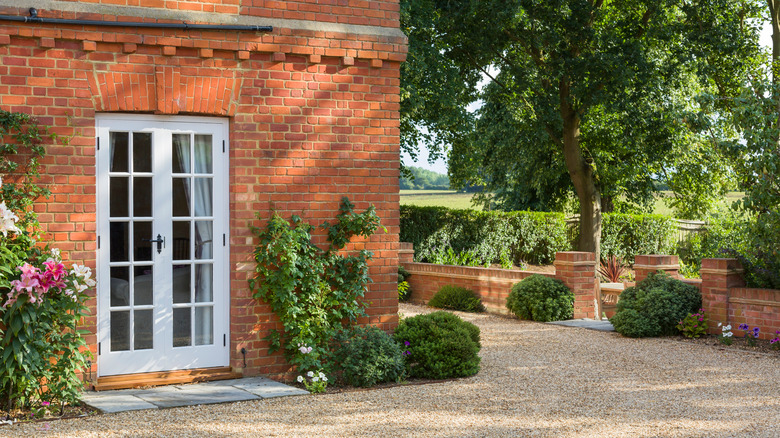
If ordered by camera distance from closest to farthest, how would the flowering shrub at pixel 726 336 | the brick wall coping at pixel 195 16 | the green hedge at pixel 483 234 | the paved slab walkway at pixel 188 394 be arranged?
1. the paved slab walkway at pixel 188 394
2. the brick wall coping at pixel 195 16
3. the flowering shrub at pixel 726 336
4. the green hedge at pixel 483 234

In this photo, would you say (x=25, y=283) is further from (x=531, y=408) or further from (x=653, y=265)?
(x=653, y=265)

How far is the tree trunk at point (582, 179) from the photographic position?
754 inches

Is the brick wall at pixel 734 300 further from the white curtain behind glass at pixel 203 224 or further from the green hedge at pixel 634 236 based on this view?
the green hedge at pixel 634 236

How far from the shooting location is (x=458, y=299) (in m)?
14.6

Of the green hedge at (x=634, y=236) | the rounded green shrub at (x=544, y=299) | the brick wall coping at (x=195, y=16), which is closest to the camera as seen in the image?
the brick wall coping at (x=195, y=16)

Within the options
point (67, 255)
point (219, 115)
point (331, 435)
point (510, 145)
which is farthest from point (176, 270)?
point (510, 145)

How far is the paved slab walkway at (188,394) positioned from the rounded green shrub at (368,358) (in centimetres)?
56

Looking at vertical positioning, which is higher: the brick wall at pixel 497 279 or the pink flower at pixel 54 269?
the pink flower at pixel 54 269

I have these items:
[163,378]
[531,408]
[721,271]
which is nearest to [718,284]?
[721,271]

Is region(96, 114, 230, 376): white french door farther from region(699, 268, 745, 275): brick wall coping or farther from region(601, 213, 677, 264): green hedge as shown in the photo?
region(601, 213, 677, 264): green hedge

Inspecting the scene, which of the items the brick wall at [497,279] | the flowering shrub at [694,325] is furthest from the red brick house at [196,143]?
the brick wall at [497,279]

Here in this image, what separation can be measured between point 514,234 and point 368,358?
48.0 ft

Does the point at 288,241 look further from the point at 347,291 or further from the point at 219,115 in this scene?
the point at 219,115

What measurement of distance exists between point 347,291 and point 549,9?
35.9 ft
